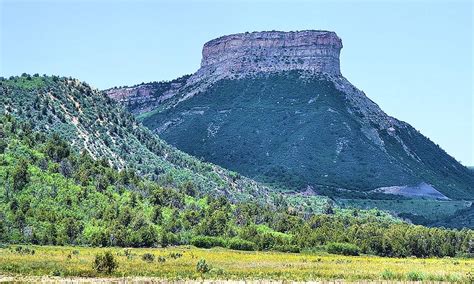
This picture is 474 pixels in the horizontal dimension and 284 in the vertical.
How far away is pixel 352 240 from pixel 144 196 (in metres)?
29.8

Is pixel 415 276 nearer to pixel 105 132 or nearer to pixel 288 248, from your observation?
pixel 288 248

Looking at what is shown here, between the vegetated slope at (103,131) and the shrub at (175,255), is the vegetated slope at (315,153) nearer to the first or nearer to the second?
the vegetated slope at (103,131)

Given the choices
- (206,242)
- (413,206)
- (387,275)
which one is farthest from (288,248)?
(413,206)

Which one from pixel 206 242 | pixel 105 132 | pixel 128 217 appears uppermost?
pixel 105 132

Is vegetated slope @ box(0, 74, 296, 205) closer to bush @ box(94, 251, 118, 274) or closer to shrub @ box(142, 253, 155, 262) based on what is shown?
shrub @ box(142, 253, 155, 262)

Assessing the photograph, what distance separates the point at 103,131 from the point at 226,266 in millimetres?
59070

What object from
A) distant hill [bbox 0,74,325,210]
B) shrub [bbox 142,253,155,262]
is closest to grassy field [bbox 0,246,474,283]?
shrub [bbox 142,253,155,262]

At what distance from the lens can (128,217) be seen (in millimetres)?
95688

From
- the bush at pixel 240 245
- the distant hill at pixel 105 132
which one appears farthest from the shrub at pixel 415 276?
the distant hill at pixel 105 132

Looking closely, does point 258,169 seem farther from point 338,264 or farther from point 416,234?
point 338,264

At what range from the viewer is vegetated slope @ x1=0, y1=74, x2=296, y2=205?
116 metres

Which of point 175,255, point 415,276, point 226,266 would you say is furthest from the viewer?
point 175,255

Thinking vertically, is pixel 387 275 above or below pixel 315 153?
below

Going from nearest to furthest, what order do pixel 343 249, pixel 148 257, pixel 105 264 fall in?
pixel 105 264 → pixel 148 257 → pixel 343 249
